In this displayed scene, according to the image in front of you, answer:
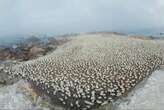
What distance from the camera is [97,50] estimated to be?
31.9 meters

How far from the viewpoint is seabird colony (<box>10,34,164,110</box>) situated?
23031 millimetres

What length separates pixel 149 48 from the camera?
103 feet

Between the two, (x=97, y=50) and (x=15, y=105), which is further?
(x=97, y=50)

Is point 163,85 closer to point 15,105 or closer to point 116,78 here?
point 116,78

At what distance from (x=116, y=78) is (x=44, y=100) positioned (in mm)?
4606

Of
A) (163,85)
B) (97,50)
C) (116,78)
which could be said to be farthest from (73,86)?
(97,50)

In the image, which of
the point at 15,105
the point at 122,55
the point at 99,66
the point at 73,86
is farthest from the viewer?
the point at 122,55

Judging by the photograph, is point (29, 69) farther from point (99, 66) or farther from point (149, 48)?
point (149, 48)

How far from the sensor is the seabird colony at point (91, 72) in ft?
75.6

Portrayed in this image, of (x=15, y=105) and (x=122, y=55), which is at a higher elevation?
(x=122, y=55)

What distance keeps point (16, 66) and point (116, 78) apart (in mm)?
7288

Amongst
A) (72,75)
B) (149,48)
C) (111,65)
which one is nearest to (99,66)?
(111,65)

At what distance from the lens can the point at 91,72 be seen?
2594 centimetres

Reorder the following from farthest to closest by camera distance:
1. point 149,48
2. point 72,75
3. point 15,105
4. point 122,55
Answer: point 149,48, point 122,55, point 72,75, point 15,105
